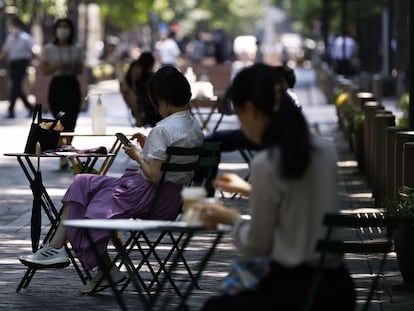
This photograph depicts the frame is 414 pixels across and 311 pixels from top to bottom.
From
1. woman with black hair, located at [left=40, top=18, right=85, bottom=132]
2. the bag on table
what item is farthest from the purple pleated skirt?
woman with black hair, located at [left=40, top=18, right=85, bottom=132]

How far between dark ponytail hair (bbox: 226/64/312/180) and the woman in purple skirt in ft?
10.2

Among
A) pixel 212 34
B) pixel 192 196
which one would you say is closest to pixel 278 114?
pixel 192 196

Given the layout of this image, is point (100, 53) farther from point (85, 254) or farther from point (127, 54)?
point (85, 254)

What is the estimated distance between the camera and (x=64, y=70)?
705 inches

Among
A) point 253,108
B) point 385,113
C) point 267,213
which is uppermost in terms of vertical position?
point 253,108

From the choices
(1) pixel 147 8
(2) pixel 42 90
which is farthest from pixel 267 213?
(1) pixel 147 8

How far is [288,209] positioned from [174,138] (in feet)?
10.7

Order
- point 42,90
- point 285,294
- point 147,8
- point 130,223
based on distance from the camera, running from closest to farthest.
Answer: point 285,294
point 130,223
point 42,90
point 147,8

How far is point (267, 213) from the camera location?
5383mm

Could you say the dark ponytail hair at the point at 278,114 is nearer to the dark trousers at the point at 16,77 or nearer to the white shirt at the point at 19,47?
the dark trousers at the point at 16,77

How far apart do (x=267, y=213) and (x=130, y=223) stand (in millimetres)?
Answer: 1175

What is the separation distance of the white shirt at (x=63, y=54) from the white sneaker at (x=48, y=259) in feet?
29.9

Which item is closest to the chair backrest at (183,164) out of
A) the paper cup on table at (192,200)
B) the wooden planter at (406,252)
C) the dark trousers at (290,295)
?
the wooden planter at (406,252)

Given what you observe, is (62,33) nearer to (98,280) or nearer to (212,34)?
(98,280)
